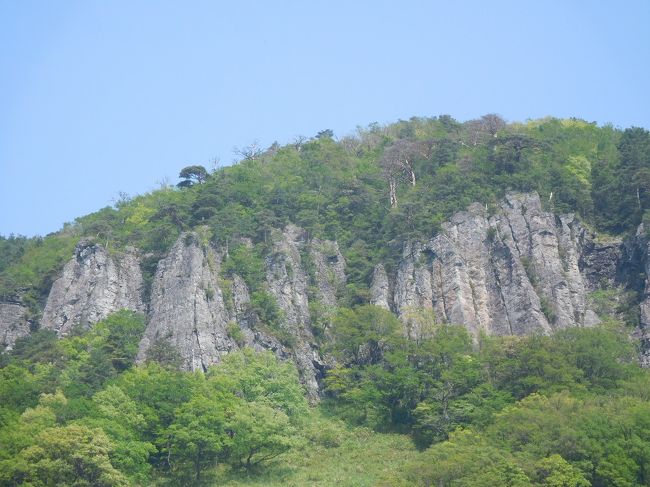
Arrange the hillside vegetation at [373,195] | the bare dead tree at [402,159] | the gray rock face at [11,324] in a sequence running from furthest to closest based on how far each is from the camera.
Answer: the bare dead tree at [402,159] < the hillside vegetation at [373,195] < the gray rock face at [11,324]

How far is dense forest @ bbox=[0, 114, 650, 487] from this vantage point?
65562mm

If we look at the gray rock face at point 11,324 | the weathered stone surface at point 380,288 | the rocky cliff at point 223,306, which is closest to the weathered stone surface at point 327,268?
the rocky cliff at point 223,306

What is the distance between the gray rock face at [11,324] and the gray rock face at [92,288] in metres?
1.68

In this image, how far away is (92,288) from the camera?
9025 cm

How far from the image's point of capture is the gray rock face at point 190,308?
8175cm

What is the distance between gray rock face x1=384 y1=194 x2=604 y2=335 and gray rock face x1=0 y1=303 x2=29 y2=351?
26744 mm

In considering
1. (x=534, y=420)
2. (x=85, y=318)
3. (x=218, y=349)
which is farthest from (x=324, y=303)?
(x=534, y=420)

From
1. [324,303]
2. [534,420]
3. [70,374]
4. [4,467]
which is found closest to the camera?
[4,467]

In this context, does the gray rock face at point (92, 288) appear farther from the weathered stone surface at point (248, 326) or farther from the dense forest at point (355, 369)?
the weathered stone surface at point (248, 326)

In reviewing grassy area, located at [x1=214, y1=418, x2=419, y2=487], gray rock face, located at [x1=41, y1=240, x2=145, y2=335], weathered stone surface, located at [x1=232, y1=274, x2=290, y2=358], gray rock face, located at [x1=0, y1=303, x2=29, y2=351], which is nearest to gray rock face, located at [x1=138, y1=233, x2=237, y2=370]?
weathered stone surface, located at [x1=232, y1=274, x2=290, y2=358]

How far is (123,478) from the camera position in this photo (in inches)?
2579

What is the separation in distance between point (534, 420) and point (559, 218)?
99.1 feet

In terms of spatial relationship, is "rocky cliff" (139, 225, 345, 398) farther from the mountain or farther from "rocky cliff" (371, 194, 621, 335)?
"rocky cliff" (371, 194, 621, 335)

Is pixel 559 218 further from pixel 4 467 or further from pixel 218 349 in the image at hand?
pixel 4 467
